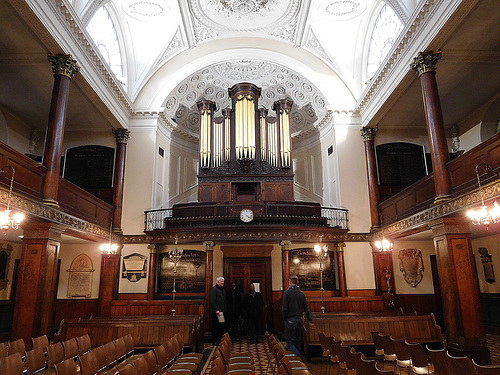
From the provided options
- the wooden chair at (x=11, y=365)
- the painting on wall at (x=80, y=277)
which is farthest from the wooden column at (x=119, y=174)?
the wooden chair at (x=11, y=365)

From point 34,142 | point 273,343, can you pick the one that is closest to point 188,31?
point 34,142

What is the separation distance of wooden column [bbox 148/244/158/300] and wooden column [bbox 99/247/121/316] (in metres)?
1.15

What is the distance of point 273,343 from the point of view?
6.56m

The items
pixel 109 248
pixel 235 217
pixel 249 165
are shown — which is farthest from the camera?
pixel 249 165

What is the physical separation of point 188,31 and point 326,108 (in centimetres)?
634

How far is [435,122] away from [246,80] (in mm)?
10336

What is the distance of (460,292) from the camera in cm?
866

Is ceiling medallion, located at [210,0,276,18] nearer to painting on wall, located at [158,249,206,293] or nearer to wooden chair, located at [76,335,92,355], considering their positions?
painting on wall, located at [158,249,206,293]

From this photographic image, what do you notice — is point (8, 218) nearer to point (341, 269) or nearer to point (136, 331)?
point (136, 331)

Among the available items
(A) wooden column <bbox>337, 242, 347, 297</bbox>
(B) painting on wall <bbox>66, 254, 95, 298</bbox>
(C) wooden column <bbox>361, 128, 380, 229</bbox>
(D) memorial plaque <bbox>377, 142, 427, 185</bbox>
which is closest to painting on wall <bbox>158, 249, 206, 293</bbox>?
(B) painting on wall <bbox>66, 254, 95, 298</bbox>

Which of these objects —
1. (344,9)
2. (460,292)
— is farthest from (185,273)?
A: (344,9)

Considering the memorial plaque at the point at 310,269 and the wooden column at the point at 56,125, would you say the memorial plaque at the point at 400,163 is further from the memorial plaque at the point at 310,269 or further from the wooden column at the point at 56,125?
the wooden column at the point at 56,125

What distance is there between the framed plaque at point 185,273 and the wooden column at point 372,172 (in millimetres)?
6615

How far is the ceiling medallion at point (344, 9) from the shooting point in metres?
14.2
